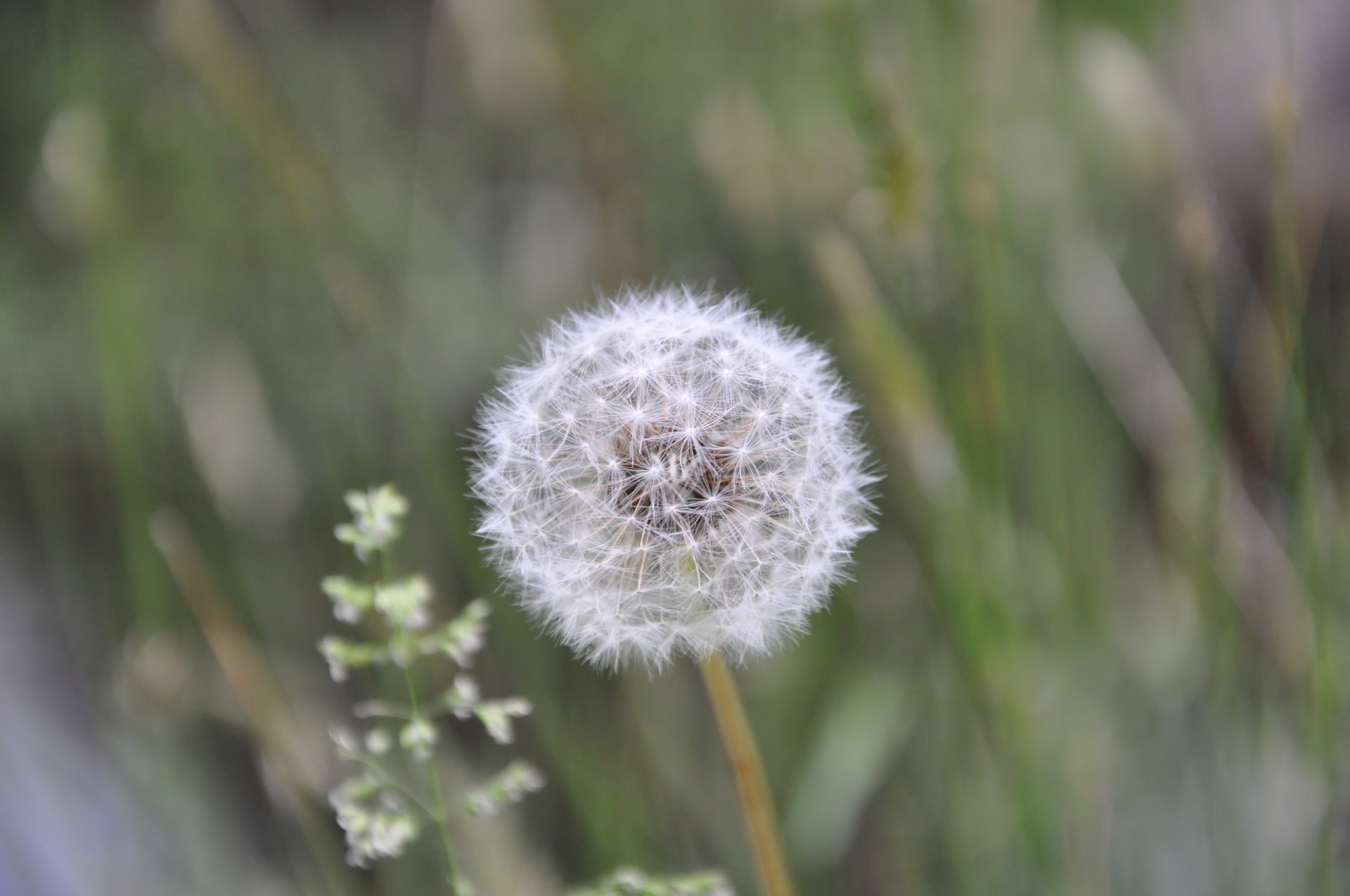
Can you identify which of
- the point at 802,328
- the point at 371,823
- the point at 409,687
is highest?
the point at 802,328

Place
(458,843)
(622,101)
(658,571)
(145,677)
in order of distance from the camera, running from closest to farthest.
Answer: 1. (658,571)
2. (458,843)
3. (145,677)
4. (622,101)

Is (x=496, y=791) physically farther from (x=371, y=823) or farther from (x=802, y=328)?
(x=802, y=328)

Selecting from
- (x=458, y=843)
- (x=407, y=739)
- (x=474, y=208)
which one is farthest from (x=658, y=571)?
(x=474, y=208)

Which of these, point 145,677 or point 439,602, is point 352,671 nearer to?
point 439,602

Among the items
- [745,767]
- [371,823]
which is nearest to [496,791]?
[371,823]

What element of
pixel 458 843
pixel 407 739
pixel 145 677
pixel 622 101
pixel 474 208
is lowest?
pixel 407 739

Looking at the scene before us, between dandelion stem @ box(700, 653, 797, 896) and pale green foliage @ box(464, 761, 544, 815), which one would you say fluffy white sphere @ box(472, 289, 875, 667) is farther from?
pale green foliage @ box(464, 761, 544, 815)

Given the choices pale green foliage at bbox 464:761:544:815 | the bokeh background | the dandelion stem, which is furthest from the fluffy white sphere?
the bokeh background
